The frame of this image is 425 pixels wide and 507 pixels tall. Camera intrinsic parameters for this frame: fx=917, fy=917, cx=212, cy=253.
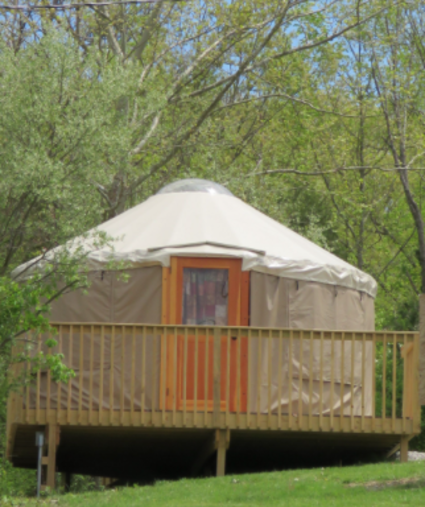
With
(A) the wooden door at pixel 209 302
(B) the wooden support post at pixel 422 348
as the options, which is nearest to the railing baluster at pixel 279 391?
(A) the wooden door at pixel 209 302

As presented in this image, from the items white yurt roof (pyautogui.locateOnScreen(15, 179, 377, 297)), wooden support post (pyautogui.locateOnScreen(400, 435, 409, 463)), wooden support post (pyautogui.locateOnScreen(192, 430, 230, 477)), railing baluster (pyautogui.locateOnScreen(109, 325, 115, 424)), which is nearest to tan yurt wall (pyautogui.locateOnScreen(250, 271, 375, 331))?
white yurt roof (pyautogui.locateOnScreen(15, 179, 377, 297))

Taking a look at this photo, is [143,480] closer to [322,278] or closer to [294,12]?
[322,278]

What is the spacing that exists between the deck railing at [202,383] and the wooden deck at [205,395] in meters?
0.01

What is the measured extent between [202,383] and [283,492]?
281cm

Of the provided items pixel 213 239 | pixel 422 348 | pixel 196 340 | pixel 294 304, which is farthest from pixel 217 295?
pixel 422 348

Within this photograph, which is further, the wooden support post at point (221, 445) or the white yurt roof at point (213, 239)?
the white yurt roof at point (213, 239)

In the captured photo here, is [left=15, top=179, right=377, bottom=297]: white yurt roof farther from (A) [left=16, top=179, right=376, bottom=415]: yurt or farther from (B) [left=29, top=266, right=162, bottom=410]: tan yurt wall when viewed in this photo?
(B) [left=29, top=266, right=162, bottom=410]: tan yurt wall

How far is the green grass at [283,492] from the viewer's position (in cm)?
666

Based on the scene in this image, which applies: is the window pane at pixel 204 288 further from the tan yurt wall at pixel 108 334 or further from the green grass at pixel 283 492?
the green grass at pixel 283 492

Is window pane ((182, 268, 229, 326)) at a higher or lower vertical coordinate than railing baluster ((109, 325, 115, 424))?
higher

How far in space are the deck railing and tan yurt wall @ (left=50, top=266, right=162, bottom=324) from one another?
30 centimetres

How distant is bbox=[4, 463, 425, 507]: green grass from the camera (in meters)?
6.66

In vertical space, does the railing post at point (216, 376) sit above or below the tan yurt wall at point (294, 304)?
below

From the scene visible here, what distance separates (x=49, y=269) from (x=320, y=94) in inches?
563
